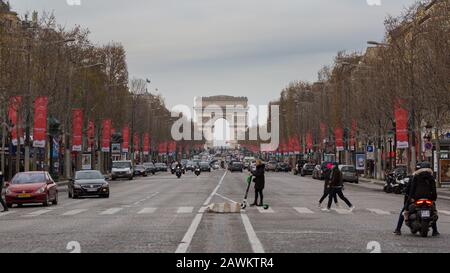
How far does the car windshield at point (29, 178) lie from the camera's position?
1501 inches

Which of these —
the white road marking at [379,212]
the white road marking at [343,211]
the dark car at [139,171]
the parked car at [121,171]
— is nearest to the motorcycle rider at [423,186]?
the white road marking at [379,212]

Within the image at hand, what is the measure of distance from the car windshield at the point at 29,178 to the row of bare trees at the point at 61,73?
17862mm

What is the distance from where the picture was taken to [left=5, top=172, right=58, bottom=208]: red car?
3719 cm

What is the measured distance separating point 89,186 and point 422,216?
90.2 feet

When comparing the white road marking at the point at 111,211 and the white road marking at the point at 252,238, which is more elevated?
the white road marking at the point at 252,238

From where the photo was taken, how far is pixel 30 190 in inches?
1465

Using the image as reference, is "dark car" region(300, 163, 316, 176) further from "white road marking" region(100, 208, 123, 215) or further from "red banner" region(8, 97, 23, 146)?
"white road marking" region(100, 208, 123, 215)

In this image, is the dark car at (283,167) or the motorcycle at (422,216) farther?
the dark car at (283,167)

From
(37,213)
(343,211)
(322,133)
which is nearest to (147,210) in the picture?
(37,213)

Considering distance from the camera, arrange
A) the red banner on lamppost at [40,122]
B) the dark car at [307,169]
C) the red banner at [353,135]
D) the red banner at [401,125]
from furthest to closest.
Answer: the dark car at [307,169] < the red banner at [353,135] < the red banner at [401,125] < the red banner on lamppost at [40,122]

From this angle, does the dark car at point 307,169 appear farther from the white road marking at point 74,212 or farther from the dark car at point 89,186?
the white road marking at point 74,212

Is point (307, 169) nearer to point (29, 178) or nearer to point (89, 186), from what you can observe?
point (89, 186)

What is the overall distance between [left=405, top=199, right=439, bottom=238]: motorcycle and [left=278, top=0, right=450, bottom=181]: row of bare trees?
30.3 meters
